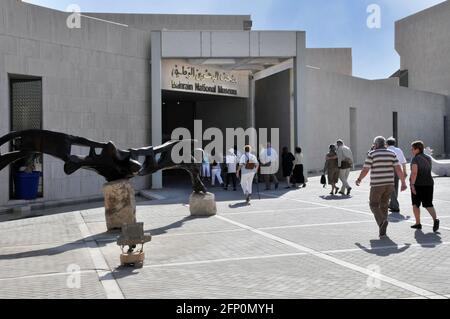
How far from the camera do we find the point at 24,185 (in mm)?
14828

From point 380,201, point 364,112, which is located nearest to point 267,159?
point 380,201

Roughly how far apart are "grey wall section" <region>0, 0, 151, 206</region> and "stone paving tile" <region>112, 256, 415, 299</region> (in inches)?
397

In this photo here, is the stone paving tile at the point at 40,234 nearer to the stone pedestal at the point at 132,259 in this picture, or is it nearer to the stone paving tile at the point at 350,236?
the stone pedestal at the point at 132,259

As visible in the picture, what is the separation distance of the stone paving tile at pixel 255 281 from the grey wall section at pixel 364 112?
554 inches

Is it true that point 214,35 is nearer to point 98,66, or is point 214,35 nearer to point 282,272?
point 98,66

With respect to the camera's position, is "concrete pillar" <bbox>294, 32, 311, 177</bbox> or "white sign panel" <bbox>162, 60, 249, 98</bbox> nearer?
"white sign panel" <bbox>162, 60, 249, 98</bbox>

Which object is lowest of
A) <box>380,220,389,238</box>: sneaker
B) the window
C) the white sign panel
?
<box>380,220,389,238</box>: sneaker

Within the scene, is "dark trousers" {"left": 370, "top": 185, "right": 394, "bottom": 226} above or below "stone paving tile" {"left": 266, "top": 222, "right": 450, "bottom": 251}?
above

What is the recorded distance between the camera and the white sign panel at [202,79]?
728 inches

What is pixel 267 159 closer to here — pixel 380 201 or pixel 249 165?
pixel 249 165

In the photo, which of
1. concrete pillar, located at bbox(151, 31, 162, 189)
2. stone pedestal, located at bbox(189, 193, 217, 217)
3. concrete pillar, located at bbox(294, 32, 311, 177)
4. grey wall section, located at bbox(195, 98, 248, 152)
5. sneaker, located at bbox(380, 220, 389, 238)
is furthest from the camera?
grey wall section, located at bbox(195, 98, 248, 152)

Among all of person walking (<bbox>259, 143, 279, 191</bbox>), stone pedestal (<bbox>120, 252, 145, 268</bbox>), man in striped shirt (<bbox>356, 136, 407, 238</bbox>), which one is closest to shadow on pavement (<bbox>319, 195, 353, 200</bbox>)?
person walking (<bbox>259, 143, 279, 191</bbox>)

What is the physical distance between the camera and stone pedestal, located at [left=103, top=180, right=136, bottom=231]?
942 cm

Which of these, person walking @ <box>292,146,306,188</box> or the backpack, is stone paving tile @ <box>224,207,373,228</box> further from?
person walking @ <box>292,146,306,188</box>
